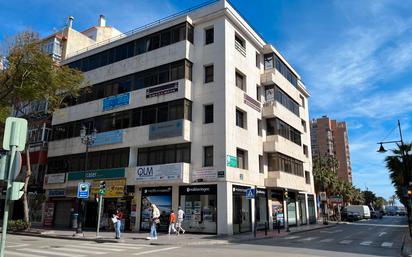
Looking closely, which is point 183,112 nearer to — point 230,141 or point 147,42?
point 230,141

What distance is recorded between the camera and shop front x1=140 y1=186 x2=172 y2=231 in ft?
Result: 86.9

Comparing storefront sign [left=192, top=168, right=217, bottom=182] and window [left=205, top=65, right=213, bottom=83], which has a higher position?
window [left=205, top=65, right=213, bottom=83]

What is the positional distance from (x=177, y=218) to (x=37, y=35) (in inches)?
568

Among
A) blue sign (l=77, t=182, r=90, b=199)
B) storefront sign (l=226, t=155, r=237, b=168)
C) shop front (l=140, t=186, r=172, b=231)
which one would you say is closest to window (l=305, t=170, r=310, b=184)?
storefront sign (l=226, t=155, r=237, b=168)

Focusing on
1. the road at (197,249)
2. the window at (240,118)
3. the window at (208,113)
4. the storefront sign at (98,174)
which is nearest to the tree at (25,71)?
the road at (197,249)

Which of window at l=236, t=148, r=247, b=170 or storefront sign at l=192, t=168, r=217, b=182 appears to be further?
window at l=236, t=148, r=247, b=170

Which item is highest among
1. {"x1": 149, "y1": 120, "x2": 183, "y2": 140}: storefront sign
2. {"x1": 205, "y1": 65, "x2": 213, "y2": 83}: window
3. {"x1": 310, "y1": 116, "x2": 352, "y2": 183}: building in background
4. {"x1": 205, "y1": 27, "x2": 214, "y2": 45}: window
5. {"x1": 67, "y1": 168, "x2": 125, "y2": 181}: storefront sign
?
{"x1": 310, "y1": 116, "x2": 352, "y2": 183}: building in background

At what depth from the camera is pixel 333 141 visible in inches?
4695

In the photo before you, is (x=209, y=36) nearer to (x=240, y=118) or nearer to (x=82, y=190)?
(x=240, y=118)

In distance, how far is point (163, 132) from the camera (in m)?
26.9

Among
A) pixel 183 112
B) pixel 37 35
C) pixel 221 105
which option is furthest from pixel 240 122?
pixel 37 35

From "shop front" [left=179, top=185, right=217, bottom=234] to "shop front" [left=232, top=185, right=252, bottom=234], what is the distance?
5.33ft

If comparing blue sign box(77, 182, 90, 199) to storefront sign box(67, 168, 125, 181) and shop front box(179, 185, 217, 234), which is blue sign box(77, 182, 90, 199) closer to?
storefront sign box(67, 168, 125, 181)

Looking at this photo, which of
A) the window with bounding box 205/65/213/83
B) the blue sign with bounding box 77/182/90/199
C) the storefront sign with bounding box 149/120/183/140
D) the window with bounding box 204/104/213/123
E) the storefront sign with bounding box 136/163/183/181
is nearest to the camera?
the blue sign with bounding box 77/182/90/199
